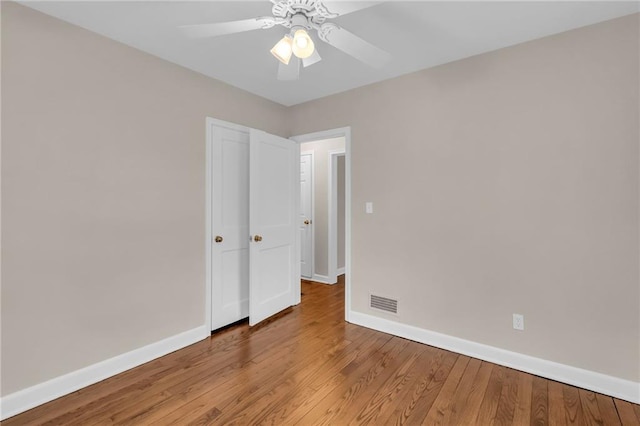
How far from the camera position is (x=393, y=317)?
2.93m

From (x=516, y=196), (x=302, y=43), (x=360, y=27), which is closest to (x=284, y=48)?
(x=302, y=43)

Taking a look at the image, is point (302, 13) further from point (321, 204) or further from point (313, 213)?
point (313, 213)

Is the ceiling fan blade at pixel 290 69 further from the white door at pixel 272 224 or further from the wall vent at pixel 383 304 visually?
the wall vent at pixel 383 304

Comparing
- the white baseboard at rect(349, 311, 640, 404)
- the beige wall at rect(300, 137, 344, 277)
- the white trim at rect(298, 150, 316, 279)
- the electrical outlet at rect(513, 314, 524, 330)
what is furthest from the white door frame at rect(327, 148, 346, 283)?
the electrical outlet at rect(513, 314, 524, 330)

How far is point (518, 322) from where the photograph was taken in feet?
7.60

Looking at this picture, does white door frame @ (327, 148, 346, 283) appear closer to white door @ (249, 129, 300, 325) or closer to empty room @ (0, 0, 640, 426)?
white door @ (249, 129, 300, 325)

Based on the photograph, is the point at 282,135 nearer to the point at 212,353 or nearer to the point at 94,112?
the point at 94,112

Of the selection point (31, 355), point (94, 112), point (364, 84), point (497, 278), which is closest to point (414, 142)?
point (364, 84)

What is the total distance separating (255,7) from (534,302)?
2833 millimetres

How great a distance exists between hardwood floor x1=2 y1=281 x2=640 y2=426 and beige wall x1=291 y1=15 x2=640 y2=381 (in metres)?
0.32

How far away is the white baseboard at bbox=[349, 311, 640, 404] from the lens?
6.46ft

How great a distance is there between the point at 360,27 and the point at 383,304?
2408mm

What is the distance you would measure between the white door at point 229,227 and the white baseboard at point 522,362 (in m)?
1.41

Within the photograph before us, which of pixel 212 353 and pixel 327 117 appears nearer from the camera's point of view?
pixel 212 353
